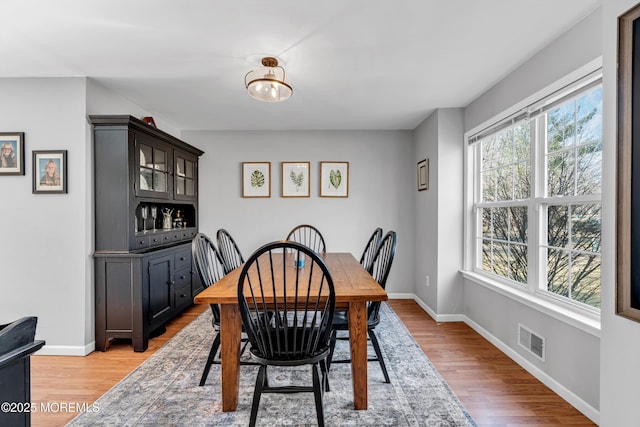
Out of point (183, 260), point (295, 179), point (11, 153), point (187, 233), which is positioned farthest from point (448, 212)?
point (11, 153)

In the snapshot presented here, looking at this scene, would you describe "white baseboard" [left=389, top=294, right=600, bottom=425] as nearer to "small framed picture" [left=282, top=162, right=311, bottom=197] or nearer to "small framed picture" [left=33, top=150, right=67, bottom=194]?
"small framed picture" [left=282, top=162, right=311, bottom=197]

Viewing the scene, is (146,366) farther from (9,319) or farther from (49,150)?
(49,150)

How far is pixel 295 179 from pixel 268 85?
2.38m

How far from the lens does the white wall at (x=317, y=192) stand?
4.66m

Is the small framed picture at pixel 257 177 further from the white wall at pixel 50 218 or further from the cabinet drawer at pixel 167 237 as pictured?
the white wall at pixel 50 218

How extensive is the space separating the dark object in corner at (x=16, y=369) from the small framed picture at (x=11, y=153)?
2.71 m

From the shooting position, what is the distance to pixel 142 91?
10.4 ft

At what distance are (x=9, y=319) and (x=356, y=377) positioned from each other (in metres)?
3.04

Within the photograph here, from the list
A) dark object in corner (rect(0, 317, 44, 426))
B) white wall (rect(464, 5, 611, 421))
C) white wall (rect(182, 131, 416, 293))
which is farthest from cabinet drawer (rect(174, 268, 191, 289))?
white wall (rect(464, 5, 611, 421))

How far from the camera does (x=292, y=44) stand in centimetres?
225

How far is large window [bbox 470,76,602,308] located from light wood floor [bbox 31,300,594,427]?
2.13 ft

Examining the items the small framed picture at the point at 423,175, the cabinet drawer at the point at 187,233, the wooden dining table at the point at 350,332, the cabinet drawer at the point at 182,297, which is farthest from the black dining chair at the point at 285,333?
the small framed picture at the point at 423,175

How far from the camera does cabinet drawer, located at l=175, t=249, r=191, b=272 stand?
3.66 meters

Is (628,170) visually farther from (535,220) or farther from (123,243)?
(123,243)
